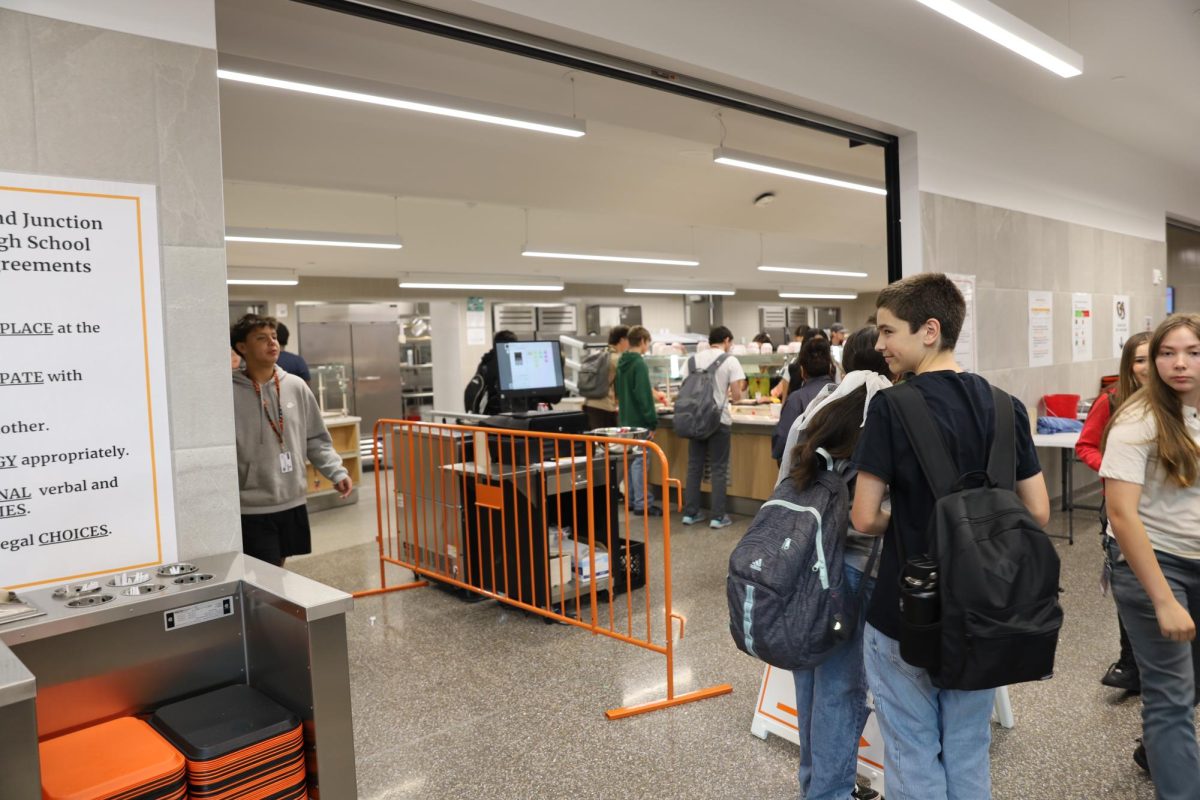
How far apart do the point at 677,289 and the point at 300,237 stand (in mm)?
7877

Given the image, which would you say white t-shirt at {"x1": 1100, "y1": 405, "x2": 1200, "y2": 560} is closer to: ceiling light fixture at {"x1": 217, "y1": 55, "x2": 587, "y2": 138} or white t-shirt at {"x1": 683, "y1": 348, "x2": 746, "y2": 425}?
ceiling light fixture at {"x1": 217, "y1": 55, "x2": 587, "y2": 138}

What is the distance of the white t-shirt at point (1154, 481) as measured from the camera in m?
2.07

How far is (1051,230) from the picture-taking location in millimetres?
6188

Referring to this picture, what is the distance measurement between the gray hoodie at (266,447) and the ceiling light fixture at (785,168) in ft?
10.3

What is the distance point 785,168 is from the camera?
220 inches

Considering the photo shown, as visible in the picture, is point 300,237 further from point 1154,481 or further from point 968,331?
point 1154,481

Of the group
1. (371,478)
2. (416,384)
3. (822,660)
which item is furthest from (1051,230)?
(416,384)

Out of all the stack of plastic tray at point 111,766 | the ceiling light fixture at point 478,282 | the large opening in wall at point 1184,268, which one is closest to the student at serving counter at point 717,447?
the stack of plastic tray at point 111,766

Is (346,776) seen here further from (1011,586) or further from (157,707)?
(1011,586)

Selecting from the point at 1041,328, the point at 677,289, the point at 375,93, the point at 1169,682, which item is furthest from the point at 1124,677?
the point at 677,289

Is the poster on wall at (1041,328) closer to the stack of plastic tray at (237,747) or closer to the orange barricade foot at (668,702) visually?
the orange barricade foot at (668,702)

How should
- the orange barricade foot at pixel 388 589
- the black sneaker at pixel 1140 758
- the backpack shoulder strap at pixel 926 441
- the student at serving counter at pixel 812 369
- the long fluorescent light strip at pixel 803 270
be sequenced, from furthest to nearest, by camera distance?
the long fluorescent light strip at pixel 803 270 < the orange barricade foot at pixel 388 589 < the student at serving counter at pixel 812 369 < the black sneaker at pixel 1140 758 < the backpack shoulder strap at pixel 926 441

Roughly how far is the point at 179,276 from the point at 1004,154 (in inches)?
220

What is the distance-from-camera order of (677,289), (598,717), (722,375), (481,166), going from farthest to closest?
(677,289), (481,166), (722,375), (598,717)
